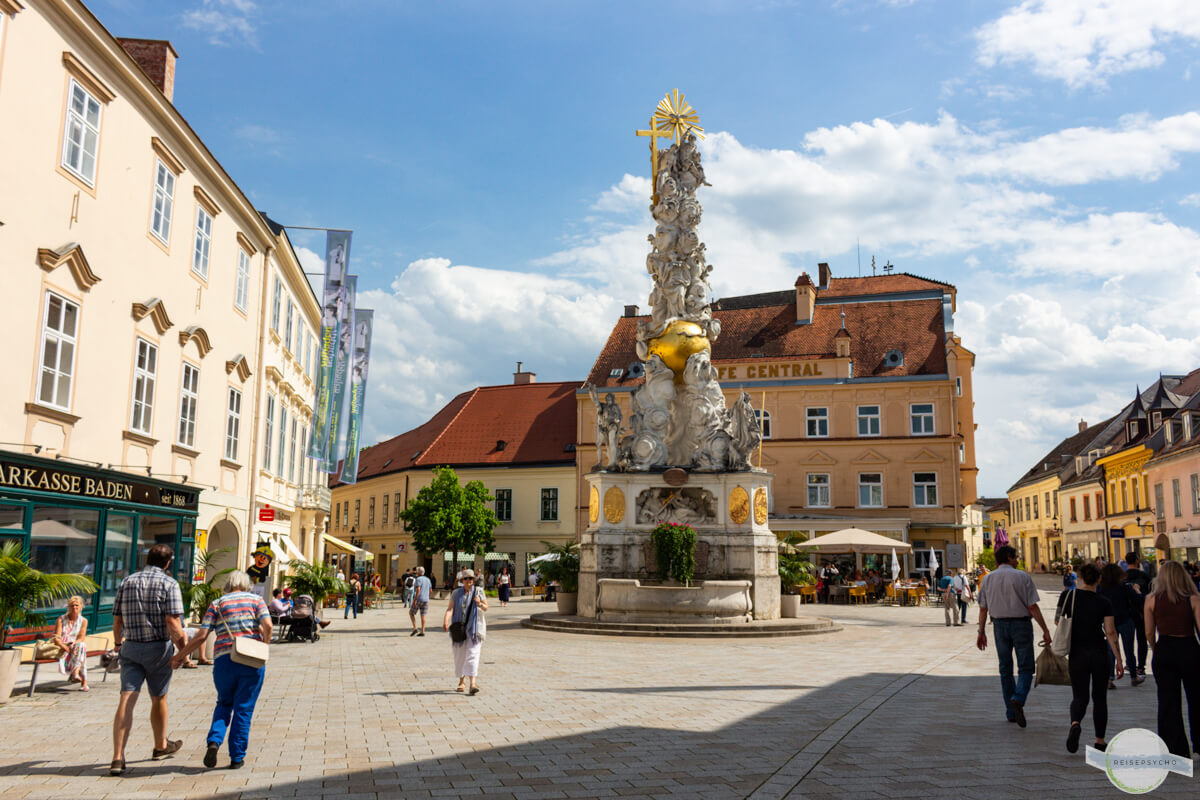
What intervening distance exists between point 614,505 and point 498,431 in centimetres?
3346

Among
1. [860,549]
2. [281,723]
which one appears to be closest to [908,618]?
[860,549]

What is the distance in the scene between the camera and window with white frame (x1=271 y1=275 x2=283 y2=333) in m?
26.8

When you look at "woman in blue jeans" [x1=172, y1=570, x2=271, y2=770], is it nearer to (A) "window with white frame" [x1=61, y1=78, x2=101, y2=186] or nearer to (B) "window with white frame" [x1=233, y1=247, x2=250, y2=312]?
(A) "window with white frame" [x1=61, y1=78, x2=101, y2=186]

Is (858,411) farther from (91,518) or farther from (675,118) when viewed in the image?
(91,518)

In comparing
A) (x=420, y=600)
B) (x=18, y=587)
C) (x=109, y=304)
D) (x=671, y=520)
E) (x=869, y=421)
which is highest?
(x=869, y=421)

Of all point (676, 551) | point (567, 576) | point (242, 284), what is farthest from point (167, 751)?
point (242, 284)

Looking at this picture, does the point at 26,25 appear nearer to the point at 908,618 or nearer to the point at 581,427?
the point at 908,618

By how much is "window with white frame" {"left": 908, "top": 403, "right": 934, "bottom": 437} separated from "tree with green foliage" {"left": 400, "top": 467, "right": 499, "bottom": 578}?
20244 mm

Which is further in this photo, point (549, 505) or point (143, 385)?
point (549, 505)

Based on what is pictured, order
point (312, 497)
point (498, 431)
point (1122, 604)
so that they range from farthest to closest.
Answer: point (498, 431) → point (312, 497) → point (1122, 604)

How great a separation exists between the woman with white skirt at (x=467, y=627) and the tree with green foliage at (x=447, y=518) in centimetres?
3307

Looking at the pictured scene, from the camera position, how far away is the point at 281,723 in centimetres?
931

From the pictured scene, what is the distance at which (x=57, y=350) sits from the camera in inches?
586

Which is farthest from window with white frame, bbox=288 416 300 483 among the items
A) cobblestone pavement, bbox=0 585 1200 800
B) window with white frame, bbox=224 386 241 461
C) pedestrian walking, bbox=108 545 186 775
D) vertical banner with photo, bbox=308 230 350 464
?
pedestrian walking, bbox=108 545 186 775
